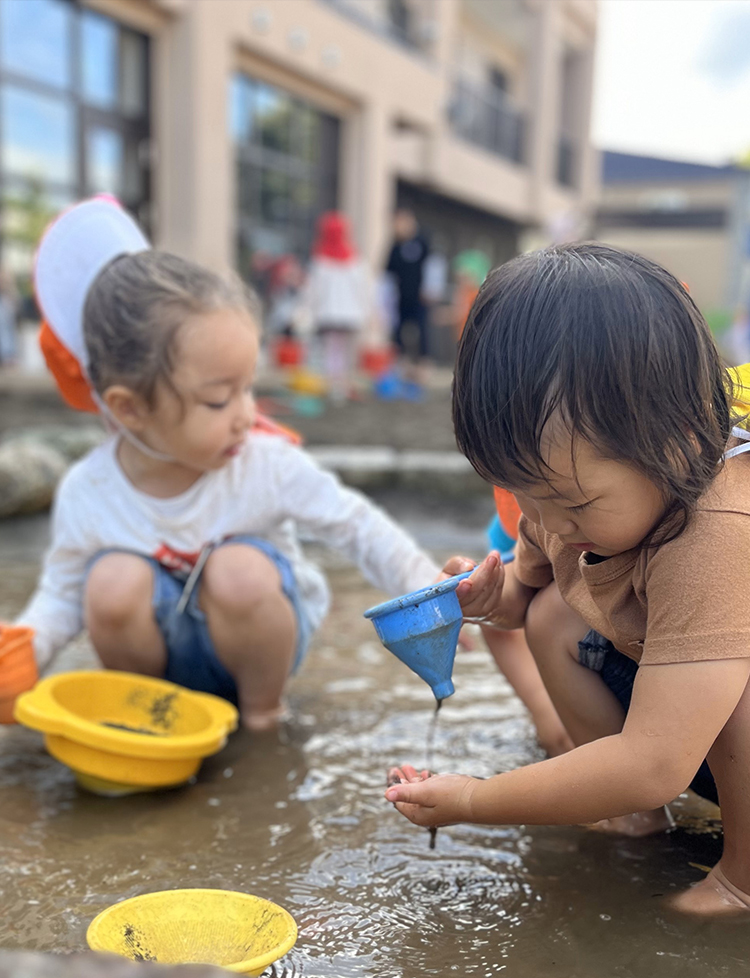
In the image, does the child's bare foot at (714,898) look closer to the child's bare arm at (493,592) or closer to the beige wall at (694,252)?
the child's bare arm at (493,592)

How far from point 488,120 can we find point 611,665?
55.6ft

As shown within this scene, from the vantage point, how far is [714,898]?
1184 millimetres

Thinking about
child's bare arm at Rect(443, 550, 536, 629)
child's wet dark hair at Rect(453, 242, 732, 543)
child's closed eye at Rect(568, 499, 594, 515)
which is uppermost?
child's wet dark hair at Rect(453, 242, 732, 543)

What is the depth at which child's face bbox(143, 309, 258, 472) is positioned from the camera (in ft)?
5.64

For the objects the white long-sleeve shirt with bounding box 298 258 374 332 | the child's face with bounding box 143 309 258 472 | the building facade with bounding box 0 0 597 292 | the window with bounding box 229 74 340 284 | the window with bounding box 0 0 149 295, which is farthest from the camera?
the window with bounding box 229 74 340 284

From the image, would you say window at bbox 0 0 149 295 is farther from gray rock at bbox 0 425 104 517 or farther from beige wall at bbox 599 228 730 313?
beige wall at bbox 599 228 730 313

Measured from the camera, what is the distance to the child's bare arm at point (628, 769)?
104 centimetres

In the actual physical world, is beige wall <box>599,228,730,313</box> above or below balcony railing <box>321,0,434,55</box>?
below

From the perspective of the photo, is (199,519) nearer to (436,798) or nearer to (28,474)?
(436,798)

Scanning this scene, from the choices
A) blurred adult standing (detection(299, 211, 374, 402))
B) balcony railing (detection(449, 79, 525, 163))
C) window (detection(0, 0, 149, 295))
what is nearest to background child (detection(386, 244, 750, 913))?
blurred adult standing (detection(299, 211, 374, 402))

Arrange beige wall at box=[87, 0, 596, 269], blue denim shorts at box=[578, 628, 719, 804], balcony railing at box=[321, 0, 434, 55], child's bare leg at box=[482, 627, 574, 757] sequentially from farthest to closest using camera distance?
balcony railing at box=[321, 0, 434, 55] < beige wall at box=[87, 0, 596, 269] < child's bare leg at box=[482, 627, 574, 757] < blue denim shorts at box=[578, 628, 719, 804]

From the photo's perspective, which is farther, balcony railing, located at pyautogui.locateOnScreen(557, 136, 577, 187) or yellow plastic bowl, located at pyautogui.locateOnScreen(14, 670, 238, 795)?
balcony railing, located at pyautogui.locateOnScreen(557, 136, 577, 187)

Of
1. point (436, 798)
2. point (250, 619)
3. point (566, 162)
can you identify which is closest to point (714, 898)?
point (436, 798)

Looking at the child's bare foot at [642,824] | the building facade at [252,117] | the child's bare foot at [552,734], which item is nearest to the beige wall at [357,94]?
the building facade at [252,117]
